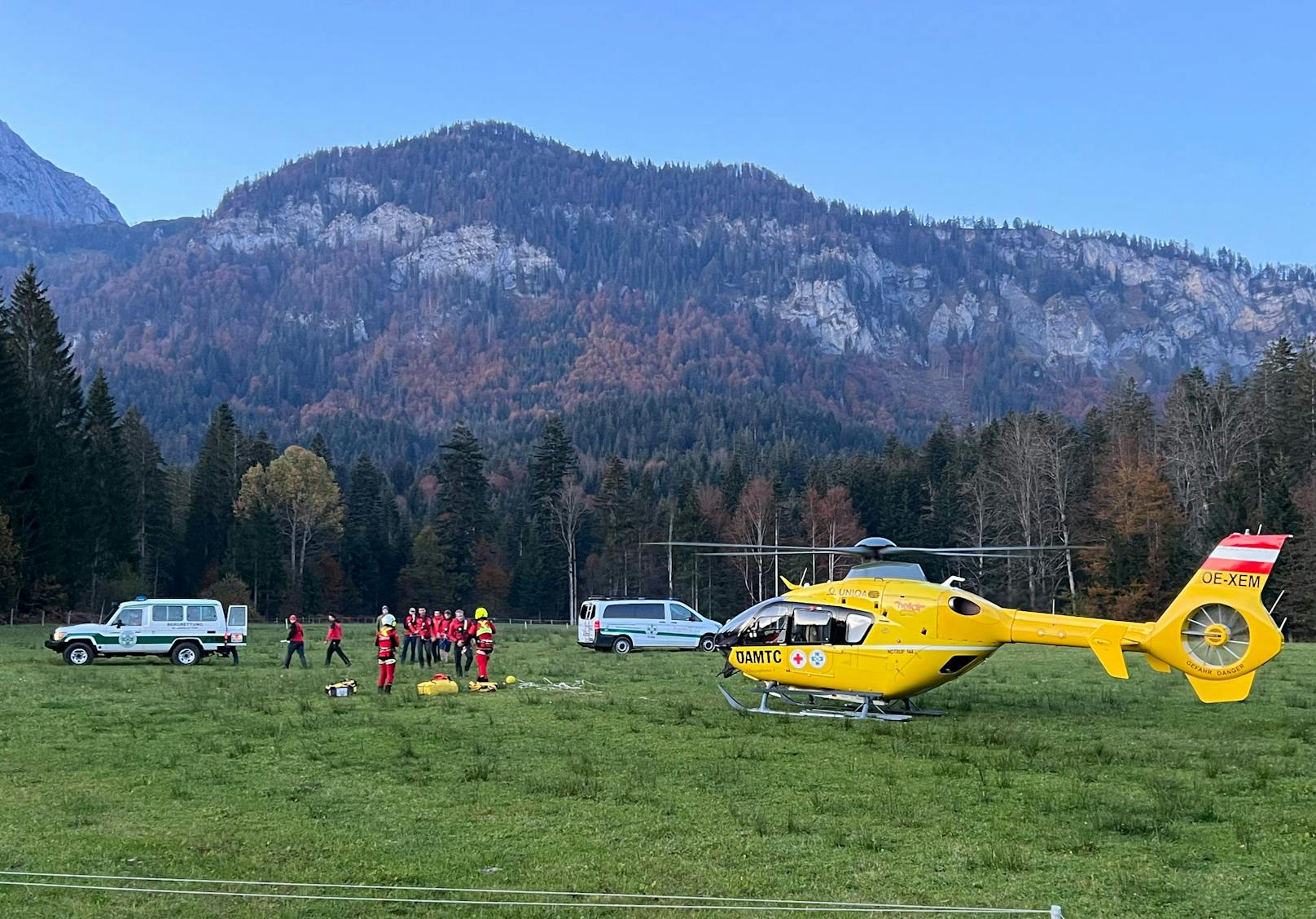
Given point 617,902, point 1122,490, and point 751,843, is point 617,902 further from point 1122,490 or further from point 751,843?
point 1122,490

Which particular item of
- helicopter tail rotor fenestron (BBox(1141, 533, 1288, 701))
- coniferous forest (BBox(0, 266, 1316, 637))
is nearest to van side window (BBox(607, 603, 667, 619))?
coniferous forest (BBox(0, 266, 1316, 637))

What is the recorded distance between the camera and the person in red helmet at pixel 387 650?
2277 centimetres

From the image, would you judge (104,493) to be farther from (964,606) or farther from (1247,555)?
(1247,555)

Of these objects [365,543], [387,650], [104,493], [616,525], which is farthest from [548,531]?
[387,650]

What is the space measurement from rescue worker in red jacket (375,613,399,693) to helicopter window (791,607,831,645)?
7.99 m

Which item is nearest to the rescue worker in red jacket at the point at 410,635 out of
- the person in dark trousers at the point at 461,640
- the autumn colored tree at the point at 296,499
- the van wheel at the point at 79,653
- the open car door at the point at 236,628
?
the person in dark trousers at the point at 461,640

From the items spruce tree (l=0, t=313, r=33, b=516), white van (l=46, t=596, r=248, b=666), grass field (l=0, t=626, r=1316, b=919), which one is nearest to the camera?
grass field (l=0, t=626, r=1316, b=919)

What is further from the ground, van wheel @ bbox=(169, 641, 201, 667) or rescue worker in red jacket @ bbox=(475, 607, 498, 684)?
rescue worker in red jacket @ bbox=(475, 607, 498, 684)

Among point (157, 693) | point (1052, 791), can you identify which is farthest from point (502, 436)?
point (1052, 791)

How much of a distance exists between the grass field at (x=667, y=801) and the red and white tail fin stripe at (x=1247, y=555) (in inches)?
95.6

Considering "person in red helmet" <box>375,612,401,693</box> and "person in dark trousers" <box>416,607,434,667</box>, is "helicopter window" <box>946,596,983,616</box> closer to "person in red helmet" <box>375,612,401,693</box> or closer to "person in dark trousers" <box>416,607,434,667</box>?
"person in red helmet" <box>375,612,401,693</box>

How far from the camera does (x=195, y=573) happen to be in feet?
281

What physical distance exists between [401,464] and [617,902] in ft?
421

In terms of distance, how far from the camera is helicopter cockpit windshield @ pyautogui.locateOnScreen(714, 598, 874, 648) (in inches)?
762
